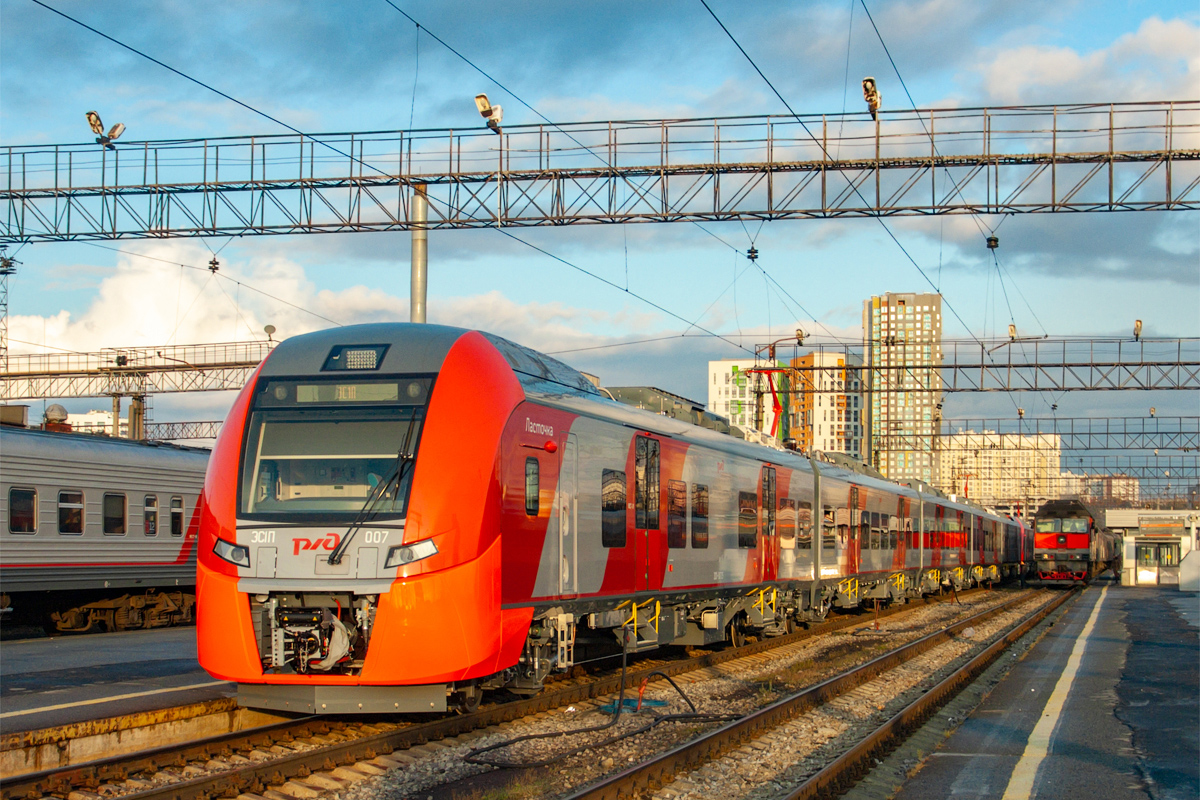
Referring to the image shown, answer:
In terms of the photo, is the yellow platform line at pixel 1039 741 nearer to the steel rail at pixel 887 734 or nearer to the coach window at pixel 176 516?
the steel rail at pixel 887 734

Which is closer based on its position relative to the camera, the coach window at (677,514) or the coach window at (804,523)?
→ the coach window at (677,514)

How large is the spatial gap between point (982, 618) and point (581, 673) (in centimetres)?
1571

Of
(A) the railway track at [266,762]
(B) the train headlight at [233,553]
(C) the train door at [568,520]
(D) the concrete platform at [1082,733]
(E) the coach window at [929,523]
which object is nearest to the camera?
(A) the railway track at [266,762]

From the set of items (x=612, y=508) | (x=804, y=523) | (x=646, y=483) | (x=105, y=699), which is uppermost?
(x=646, y=483)

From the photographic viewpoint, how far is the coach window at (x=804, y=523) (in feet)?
69.7

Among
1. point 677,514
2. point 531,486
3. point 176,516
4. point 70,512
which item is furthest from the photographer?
point 176,516

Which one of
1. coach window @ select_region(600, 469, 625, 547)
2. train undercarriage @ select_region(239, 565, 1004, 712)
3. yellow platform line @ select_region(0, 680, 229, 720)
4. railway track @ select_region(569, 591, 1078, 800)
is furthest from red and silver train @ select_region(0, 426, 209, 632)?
railway track @ select_region(569, 591, 1078, 800)

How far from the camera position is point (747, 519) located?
59.3ft

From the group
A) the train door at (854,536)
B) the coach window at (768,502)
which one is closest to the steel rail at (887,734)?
the coach window at (768,502)

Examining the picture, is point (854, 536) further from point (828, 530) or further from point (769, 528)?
point (769, 528)

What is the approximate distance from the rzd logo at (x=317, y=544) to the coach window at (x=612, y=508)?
12.1 ft

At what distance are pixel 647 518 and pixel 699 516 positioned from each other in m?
2.01

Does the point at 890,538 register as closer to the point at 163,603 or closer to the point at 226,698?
the point at 163,603

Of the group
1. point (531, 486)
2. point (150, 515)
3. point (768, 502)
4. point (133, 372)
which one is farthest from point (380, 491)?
point (133, 372)
